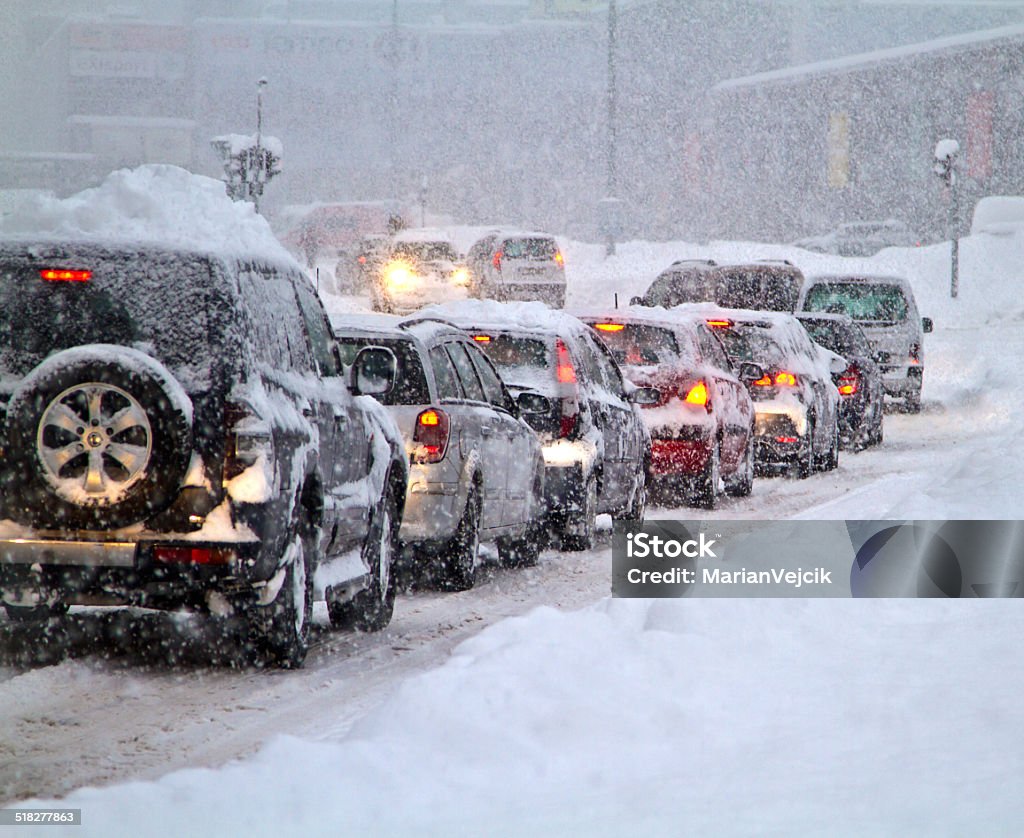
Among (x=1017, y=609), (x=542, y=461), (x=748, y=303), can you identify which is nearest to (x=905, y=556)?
(x=1017, y=609)

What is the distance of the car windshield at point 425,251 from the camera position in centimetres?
3325

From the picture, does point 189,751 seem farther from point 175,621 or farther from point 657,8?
point 657,8

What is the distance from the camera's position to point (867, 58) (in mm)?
51562


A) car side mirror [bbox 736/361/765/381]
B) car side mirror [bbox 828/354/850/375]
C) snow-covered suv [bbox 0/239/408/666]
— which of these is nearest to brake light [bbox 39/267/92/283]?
snow-covered suv [bbox 0/239/408/666]

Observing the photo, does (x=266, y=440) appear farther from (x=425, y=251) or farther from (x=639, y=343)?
(x=425, y=251)

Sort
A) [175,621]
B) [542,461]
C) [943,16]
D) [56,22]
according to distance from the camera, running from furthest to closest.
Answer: [943,16] → [56,22] → [542,461] → [175,621]

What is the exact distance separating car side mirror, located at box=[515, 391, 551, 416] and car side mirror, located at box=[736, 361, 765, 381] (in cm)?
496

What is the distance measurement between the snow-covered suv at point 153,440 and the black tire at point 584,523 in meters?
4.85

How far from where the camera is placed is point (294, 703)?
7.25m

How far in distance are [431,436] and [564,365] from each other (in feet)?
8.88

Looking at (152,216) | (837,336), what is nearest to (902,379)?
(837,336)

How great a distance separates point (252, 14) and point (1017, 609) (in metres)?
37.8

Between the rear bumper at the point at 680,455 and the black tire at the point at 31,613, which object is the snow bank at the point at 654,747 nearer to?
the black tire at the point at 31,613

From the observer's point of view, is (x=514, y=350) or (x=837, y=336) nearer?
(x=514, y=350)
